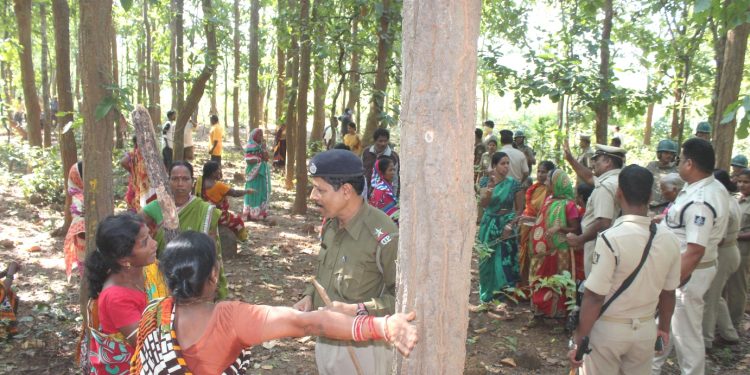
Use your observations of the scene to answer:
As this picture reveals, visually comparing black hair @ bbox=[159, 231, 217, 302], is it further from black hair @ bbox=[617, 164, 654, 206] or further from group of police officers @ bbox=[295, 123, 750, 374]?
black hair @ bbox=[617, 164, 654, 206]

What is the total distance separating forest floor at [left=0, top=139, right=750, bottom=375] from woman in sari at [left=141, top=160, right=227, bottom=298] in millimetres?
1290

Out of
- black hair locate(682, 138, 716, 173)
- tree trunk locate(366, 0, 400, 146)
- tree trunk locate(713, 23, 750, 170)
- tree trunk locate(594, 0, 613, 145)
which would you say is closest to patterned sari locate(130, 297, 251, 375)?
black hair locate(682, 138, 716, 173)

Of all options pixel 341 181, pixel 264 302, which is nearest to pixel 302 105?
pixel 264 302

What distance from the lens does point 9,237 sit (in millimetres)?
8117

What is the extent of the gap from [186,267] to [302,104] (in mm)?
8042

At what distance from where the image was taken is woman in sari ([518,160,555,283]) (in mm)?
6195

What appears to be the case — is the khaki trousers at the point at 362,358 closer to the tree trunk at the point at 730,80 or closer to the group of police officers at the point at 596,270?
the group of police officers at the point at 596,270

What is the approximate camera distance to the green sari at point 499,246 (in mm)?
6363

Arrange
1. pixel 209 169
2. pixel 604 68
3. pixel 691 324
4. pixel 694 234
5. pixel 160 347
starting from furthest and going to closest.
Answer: pixel 604 68 < pixel 209 169 < pixel 691 324 < pixel 694 234 < pixel 160 347

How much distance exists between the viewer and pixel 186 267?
6.91 feet

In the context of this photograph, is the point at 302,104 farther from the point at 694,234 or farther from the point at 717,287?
the point at 694,234

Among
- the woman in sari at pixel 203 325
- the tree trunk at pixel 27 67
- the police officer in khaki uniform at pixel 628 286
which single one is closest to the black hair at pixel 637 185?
the police officer in khaki uniform at pixel 628 286

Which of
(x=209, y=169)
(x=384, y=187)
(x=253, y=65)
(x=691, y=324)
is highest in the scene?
(x=253, y=65)

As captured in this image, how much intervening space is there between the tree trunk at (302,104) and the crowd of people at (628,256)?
4204mm
